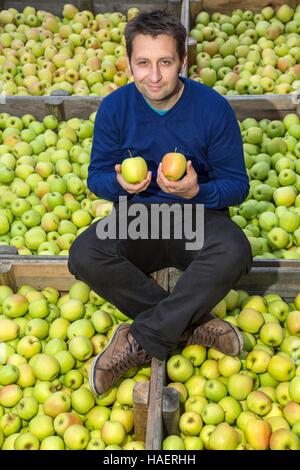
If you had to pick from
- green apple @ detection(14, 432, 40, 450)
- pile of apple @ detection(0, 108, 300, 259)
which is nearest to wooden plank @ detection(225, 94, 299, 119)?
pile of apple @ detection(0, 108, 300, 259)

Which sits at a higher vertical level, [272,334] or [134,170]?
[134,170]

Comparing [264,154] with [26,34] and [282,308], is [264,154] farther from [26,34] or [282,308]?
[26,34]

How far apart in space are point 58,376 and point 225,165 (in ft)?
4.67

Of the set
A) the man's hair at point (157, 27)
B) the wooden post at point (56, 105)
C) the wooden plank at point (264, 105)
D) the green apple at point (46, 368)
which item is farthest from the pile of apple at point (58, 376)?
the wooden plank at point (264, 105)

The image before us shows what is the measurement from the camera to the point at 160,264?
3.03m

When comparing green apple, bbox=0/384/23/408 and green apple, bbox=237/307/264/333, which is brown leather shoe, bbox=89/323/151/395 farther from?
green apple, bbox=237/307/264/333

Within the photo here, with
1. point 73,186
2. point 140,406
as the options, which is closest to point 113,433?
point 140,406

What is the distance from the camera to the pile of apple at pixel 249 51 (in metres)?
5.04

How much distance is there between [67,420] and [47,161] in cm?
234

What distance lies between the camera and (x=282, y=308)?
3.16 metres

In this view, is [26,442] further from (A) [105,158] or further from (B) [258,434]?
(A) [105,158]

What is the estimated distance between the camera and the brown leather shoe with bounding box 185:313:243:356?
2.82m
